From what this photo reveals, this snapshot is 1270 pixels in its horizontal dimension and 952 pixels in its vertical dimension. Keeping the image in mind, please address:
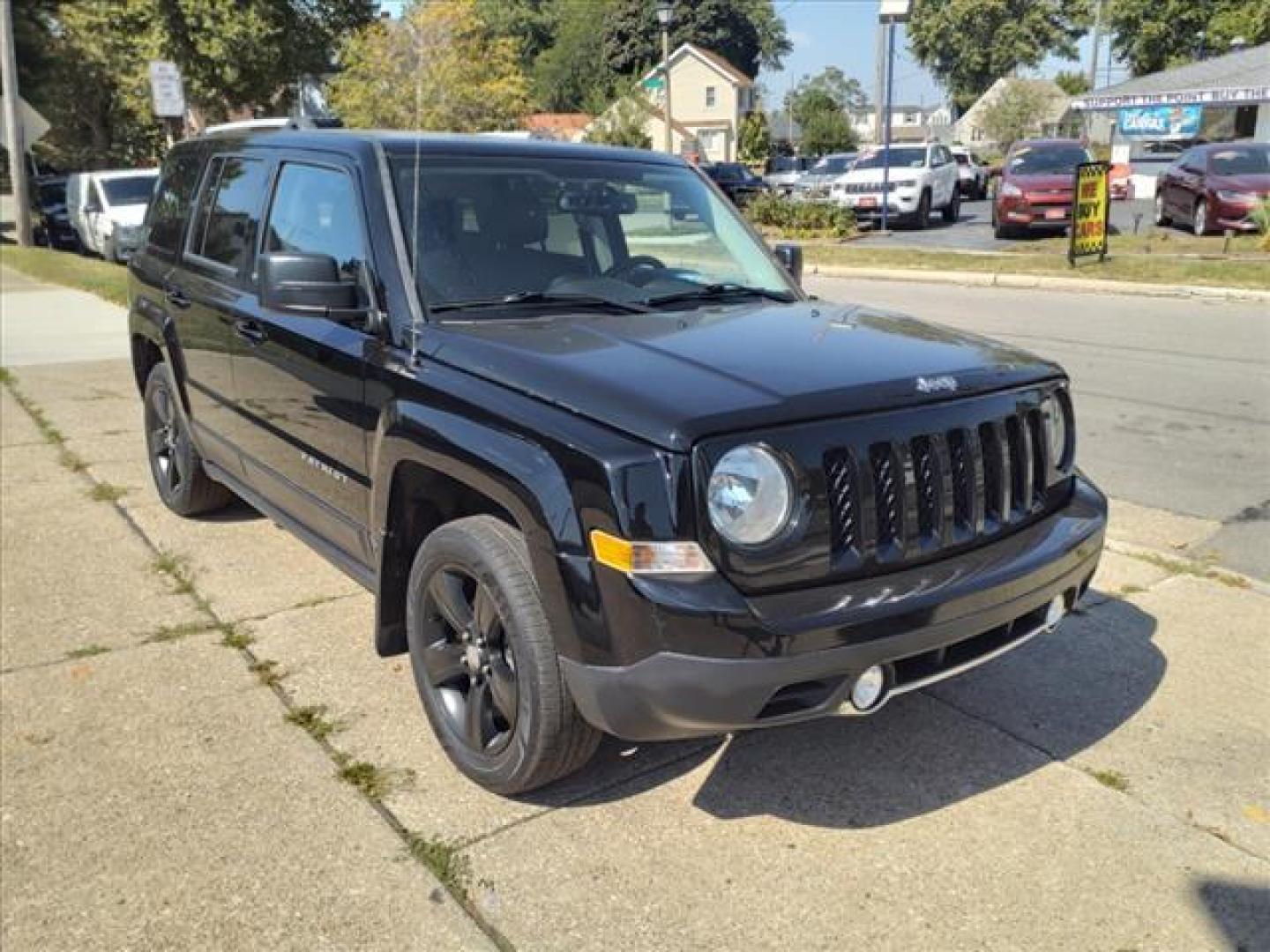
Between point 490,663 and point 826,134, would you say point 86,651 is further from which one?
point 826,134

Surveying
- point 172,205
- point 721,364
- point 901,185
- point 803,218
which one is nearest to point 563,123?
point 901,185

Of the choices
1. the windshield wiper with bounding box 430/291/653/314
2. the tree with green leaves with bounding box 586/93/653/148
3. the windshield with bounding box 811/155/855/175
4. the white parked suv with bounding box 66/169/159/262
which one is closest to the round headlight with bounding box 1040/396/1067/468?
the windshield wiper with bounding box 430/291/653/314

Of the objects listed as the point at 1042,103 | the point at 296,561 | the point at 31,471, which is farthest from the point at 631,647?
the point at 1042,103

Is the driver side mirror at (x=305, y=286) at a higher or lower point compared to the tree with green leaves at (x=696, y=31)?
lower

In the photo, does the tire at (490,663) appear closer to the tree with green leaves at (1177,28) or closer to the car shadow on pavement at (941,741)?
the car shadow on pavement at (941,741)

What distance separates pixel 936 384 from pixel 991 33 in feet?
336

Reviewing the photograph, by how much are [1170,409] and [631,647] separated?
6.81 m

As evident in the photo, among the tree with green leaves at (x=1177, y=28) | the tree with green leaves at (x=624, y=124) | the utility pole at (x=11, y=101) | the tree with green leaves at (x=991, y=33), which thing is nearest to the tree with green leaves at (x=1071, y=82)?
the tree with green leaves at (x=991, y=33)

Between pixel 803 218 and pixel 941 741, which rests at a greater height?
pixel 803 218

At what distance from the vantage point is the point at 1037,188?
67.7 feet

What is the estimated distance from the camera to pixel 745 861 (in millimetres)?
2949

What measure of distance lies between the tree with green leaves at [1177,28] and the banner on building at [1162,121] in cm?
1570

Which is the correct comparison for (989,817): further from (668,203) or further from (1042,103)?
(1042,103)

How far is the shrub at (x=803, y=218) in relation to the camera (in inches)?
931
